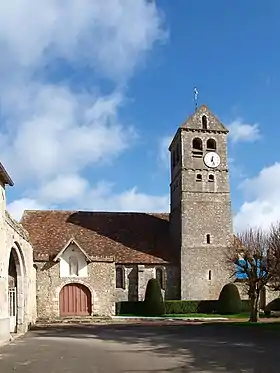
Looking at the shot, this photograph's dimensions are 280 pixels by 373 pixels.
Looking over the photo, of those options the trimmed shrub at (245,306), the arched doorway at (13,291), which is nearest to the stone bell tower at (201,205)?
the trimmed shrub at (245,306)

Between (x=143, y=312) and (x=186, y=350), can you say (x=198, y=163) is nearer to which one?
(x=143, y=312)

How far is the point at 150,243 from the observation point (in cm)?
4666

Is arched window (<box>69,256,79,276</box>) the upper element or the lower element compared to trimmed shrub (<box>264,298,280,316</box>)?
upper

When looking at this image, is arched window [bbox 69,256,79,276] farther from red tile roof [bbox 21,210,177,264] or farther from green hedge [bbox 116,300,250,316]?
green hedge [bbox 116,300,250,316]

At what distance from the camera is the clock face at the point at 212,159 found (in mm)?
47594

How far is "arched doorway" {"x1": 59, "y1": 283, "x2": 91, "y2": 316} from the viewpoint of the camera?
131 feet

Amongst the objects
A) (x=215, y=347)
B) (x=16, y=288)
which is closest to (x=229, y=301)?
(x=16, y=288)

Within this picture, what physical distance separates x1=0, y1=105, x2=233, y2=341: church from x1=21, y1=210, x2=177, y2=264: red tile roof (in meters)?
0.08

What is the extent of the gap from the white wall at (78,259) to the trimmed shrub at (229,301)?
10467mm

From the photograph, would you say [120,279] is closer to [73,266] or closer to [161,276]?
[161,276]

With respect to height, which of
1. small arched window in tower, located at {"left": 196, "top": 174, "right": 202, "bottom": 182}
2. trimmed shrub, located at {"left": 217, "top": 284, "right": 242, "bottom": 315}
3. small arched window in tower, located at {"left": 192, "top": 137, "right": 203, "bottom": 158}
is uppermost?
small arched window in tower, located at {"left": 192, "top": 137, "right": 203, "bottom": 158}

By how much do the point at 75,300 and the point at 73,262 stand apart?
2730 millimetres

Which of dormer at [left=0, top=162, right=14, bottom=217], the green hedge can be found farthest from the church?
dormer at [left=0, top=162, right=14, bottom=217]

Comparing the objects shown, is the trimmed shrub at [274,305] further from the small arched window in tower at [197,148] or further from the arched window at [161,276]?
the small arched window in tower at [197,148]
